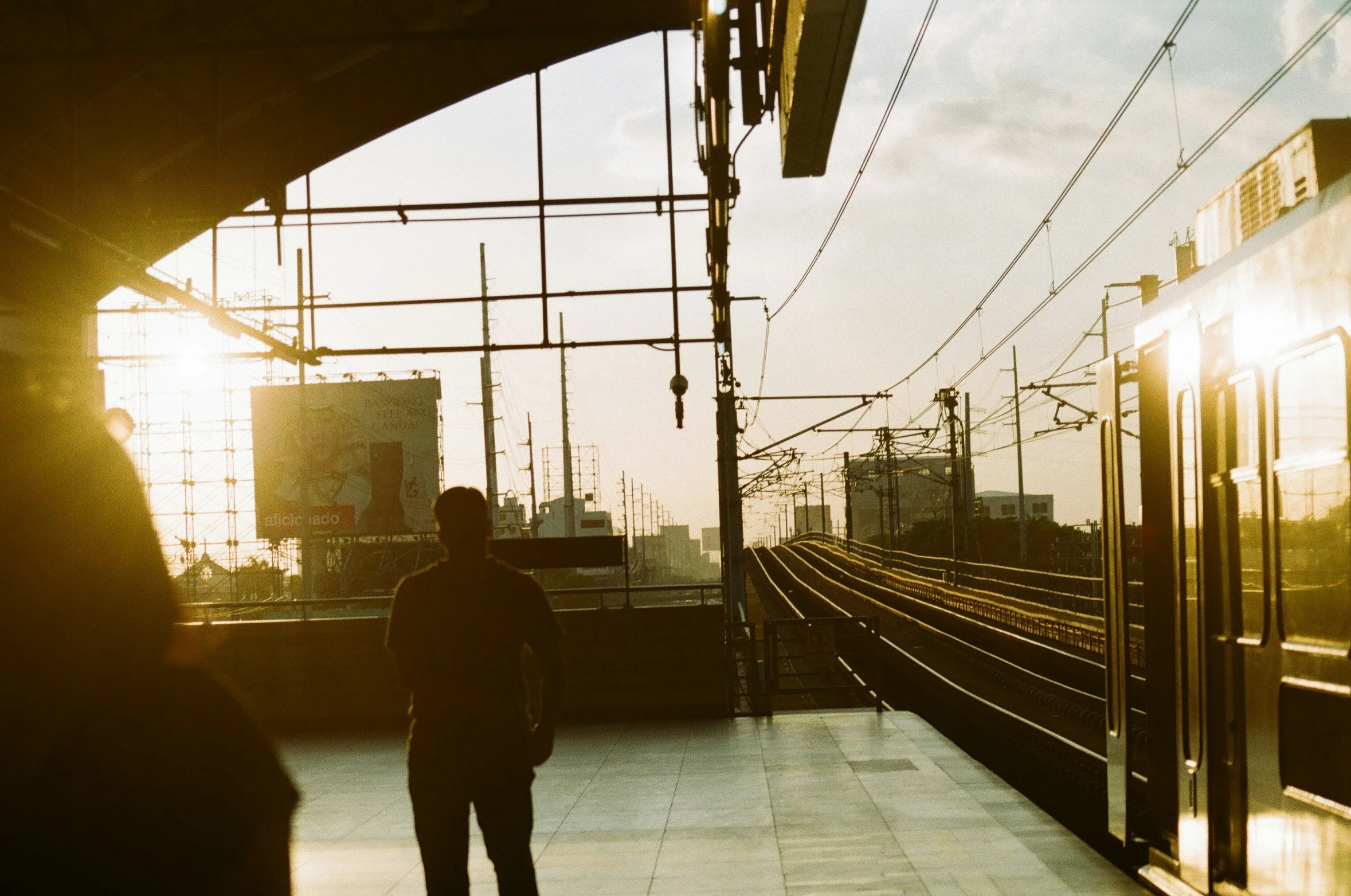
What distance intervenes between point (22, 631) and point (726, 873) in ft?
21.1

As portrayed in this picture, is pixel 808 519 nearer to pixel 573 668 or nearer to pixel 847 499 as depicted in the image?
pixel 847 499

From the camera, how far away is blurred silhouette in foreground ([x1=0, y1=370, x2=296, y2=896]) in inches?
47.3

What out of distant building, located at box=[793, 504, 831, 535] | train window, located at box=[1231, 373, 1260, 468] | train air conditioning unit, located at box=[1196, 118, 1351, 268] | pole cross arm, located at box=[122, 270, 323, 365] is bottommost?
distant building, located at box=[793, 504, 831, 535]

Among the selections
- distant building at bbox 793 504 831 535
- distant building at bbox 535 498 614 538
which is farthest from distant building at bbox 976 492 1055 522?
distant building at bbox 535 498 614 538

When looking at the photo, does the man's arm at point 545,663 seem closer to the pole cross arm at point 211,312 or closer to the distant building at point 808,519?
the pole cross arm at point 211,312

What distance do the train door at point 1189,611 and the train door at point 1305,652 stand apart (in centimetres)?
54

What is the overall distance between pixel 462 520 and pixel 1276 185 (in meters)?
3.15

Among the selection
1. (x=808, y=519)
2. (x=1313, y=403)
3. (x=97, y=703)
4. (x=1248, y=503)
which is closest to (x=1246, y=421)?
(x=1248, y=503)

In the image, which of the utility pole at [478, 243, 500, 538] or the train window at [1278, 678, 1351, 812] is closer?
the train window at [1278, 678, 1351, 812]

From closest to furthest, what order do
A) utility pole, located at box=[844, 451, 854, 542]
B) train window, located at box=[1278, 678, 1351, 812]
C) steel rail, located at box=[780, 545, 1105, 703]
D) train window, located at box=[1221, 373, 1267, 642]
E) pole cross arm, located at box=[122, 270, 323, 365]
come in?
1. train window, located at box=[1278, 678, 1351, 812]
2. train window, located at box=[1221, 373, 1267, 642]
3. pole cross arm, located at box=[122, 270, 323, 365]
4. steel rail, located at box=[780, 545, 1105, 703]
5. utility pole, located at box=[844, 451, 854, 542]

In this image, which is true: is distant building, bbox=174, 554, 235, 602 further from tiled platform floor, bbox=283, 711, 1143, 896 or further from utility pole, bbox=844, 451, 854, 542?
tiled platform floor, bbox=283, 711, 1143, 896

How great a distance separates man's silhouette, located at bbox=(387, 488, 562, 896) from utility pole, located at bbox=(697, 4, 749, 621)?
3721 mm

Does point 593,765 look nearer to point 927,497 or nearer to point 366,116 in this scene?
point 366,116

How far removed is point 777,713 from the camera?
14.7m
